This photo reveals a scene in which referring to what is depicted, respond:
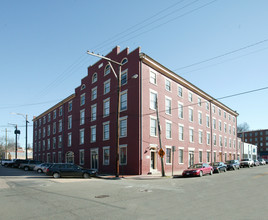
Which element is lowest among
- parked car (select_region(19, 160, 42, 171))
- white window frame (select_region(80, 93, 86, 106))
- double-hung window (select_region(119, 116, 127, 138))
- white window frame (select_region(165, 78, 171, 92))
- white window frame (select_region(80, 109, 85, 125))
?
parked car (select_region(19, 160, 42, 171))

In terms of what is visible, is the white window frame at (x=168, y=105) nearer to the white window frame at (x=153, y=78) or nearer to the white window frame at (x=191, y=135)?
the white window frame at (x=153, y=78)

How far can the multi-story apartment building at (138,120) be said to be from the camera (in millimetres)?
27341

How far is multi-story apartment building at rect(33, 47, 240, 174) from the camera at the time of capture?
89.7ft

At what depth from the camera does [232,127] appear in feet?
183

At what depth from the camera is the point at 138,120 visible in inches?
1044

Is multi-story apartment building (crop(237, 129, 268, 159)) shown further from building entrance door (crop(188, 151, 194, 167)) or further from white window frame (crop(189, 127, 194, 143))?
building entrance door (crop(188, 151, 194, 167))

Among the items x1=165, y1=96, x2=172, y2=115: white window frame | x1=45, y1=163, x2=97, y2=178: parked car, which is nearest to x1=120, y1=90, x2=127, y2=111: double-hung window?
x1=165, y1=96, x2=172, y2=115: white window frame

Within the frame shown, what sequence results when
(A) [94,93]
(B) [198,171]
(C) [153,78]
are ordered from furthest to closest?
(A) [94,93] < (C) [153,78] < (B) [198,171]

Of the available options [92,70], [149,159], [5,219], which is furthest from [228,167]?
[5,219]

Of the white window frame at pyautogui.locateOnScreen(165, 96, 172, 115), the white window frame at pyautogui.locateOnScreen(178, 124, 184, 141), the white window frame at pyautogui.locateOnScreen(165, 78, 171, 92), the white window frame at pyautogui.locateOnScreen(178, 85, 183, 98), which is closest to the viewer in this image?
the white window frame at pyautogui.locateOnScreen(165, 96, 172, 115)

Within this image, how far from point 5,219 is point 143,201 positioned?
4970 millimetres

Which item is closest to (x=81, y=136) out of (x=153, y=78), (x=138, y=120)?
(x=138, y=120)

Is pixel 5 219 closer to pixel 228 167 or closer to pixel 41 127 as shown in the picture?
pixel 228 167

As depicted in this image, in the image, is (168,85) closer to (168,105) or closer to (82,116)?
(168,105)
